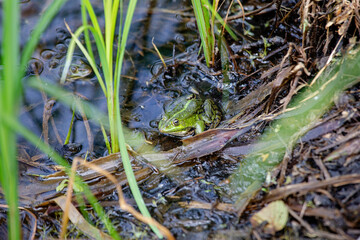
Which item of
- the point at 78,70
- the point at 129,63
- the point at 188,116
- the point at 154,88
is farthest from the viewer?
the point at 129,63

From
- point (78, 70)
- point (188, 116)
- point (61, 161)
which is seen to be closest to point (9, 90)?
point (61, 161)

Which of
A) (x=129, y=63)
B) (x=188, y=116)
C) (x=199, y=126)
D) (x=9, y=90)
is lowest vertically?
(x=199, y=126)

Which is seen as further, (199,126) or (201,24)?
(199,126)

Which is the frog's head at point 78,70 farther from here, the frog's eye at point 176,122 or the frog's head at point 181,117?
the frog's eye at point 176,122

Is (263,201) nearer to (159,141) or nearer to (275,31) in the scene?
(159,141)

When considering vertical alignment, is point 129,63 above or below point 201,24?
below

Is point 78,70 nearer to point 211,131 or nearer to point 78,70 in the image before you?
point 78,70

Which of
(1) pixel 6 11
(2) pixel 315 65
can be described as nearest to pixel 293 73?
(2) pixel 315 65

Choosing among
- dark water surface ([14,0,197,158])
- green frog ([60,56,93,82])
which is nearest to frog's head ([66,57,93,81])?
green frog ([60,56,93,82])
